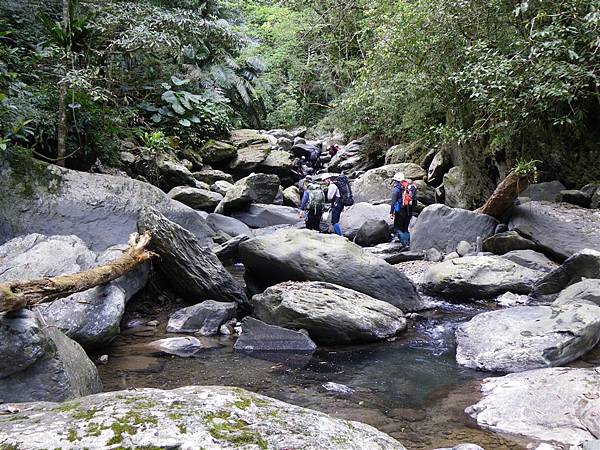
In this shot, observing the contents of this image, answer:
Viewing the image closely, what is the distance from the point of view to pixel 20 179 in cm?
846

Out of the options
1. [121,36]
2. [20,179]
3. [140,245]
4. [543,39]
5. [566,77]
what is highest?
[121,36]

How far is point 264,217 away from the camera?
14711 millimetres

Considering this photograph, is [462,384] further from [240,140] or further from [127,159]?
[240,140]

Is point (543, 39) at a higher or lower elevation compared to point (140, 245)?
higher

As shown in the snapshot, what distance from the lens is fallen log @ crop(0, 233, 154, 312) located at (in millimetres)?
3714

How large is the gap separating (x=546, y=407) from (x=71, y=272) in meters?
5.59

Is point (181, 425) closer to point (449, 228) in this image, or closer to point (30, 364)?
point (30, 364)

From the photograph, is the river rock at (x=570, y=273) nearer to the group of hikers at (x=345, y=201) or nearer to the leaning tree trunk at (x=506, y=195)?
the leaning tree trunk at (x=506, y=195)

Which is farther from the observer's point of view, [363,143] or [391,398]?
[363,143]

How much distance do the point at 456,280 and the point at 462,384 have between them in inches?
132

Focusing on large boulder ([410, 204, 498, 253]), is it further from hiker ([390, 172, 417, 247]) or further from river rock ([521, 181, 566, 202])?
river rock ([521, 181, 566, 202])

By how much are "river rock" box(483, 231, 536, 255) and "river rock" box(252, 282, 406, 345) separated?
4.08m

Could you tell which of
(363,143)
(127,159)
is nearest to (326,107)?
(363,143)

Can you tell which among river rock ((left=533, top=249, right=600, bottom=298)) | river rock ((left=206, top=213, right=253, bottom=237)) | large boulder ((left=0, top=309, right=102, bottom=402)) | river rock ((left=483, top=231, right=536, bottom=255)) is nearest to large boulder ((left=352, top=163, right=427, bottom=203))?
river rock ((left=206, top=213, right=253, bottom=237))
